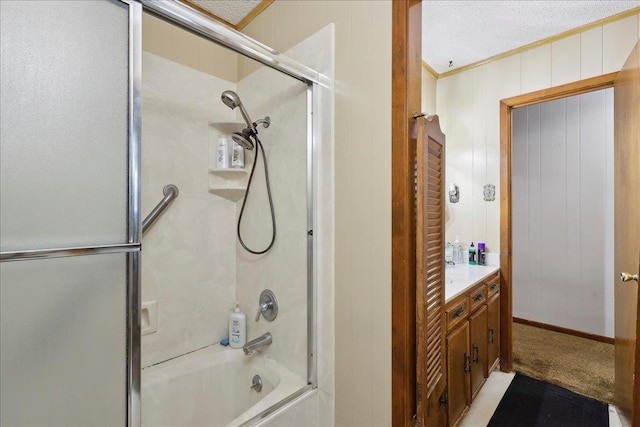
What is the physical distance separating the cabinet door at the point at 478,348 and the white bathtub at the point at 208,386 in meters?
1.16

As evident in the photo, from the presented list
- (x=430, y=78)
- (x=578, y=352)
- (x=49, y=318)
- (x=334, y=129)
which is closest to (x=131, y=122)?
(x=49, y=318)

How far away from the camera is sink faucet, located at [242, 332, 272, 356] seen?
63.0 inches

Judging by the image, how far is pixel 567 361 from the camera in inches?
99.8

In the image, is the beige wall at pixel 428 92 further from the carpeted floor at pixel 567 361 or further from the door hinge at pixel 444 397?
the carpeted floor at pixel 567 361

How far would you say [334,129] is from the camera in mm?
1337

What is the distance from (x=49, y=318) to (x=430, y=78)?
2.95m

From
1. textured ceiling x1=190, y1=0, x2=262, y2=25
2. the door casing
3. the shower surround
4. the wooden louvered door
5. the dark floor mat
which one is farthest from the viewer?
the door casing

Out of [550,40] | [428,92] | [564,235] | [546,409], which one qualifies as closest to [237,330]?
[546,409]

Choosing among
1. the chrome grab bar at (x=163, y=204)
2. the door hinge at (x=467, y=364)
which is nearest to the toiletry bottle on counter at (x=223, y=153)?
the chrome grab bar at (x=163, y=204)

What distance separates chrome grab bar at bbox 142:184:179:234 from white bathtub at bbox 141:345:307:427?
2.42 ft

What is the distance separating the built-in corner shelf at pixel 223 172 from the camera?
1.78 meters

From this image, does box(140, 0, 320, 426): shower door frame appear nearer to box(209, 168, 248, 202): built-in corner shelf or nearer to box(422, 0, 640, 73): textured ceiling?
box(209, 168, 248, 202): built-in corner shelf

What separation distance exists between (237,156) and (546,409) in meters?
2.51

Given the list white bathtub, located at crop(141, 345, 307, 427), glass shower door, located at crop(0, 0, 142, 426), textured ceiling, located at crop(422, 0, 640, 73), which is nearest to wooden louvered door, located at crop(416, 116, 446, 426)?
white bathtub, located at crop(141, 345, 307, 427)
